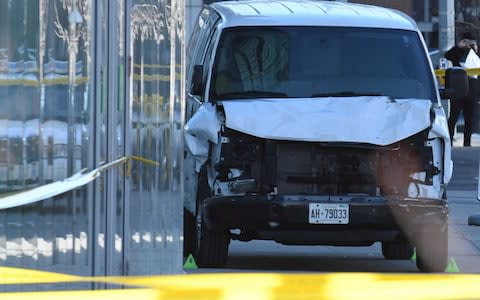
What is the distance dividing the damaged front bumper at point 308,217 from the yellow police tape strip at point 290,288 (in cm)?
613

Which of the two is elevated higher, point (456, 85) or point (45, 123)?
point (45, 123)

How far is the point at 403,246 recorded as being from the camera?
12.3 metres

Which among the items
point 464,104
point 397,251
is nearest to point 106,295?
point 397,251

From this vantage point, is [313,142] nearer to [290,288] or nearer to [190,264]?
[190,264]

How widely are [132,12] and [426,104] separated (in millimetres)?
4182

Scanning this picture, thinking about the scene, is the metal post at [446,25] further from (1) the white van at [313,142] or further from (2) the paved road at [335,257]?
(1) the white van at [313,142]

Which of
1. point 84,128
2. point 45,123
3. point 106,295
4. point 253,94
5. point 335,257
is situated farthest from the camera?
point 335,257

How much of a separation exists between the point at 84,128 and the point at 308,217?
Answer: 4.89m

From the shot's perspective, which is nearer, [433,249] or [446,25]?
[433,249]

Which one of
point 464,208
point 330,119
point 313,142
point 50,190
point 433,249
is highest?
point 50,190

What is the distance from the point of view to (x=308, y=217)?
10.3 meters

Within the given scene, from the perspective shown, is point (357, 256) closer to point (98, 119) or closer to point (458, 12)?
point (98, 119)

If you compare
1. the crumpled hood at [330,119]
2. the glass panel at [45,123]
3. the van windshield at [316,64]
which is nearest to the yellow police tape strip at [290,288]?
the glass panel at [45,123]

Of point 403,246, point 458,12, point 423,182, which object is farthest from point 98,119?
point 458,12
